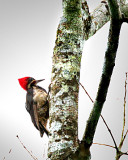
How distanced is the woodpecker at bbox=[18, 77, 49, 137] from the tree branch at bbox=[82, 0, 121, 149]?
258cm

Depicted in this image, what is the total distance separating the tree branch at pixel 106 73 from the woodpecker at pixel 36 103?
8.48 ft

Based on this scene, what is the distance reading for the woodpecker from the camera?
4668mm

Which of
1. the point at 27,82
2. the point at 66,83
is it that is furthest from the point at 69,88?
the point at 27,82

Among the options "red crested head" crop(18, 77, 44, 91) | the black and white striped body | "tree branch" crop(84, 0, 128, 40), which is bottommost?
the black and white striped body

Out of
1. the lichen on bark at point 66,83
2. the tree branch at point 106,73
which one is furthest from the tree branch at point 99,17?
the tree branch at point 106,73

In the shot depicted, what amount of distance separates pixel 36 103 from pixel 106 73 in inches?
131

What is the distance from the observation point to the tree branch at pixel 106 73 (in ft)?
6.15

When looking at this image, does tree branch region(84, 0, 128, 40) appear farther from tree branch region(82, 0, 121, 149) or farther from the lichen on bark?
tree branch region(82, 0, 121, 149)

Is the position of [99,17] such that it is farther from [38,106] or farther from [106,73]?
[106,73]

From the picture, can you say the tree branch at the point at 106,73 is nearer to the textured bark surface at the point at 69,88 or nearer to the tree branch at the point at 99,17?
the textured bark surface at the point at 69,88

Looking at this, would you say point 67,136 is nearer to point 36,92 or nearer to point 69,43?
point 69,43

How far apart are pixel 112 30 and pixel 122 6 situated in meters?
2.44

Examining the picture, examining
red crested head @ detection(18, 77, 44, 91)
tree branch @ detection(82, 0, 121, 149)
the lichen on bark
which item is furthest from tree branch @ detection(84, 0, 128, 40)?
red crested head @ detection(18, 77, 44, 91)

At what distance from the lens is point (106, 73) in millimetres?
1891
